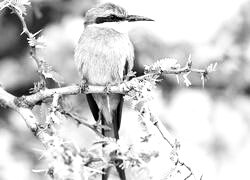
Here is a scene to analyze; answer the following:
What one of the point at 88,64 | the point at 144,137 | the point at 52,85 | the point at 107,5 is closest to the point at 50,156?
the point at 144,137

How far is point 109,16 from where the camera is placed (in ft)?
14.7

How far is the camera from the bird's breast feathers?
4.19 m

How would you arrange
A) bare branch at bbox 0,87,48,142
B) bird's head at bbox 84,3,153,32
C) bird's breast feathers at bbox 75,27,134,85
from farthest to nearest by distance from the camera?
1. bird's head at bbox 84,3,153,32
2. bird's breast feathers at bbox 75,27,134,85
3. bare branch at bbox 0,87,48,142

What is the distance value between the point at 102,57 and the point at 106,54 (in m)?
0.03

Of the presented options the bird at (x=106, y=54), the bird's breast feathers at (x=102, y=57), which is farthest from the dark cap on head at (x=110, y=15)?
the bird's breast feathers at (x=102, y=57)

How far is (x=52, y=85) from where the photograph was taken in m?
6.02

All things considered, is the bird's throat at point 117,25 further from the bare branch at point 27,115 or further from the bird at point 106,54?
the bare branch at point 27,115

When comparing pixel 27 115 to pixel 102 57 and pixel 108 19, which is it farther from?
pixel 108 19

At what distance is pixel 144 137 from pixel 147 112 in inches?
16.0

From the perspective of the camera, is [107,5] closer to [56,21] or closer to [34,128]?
[34,128]

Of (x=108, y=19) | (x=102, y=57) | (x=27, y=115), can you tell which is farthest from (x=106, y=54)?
(x=27, y=115)

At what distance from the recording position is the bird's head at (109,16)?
4457 mm

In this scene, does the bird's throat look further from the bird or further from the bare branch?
the bare branch

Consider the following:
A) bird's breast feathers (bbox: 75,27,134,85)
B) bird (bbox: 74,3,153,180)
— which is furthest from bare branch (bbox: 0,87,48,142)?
bird's breast feathers (bbox: 75,27,134,85)
